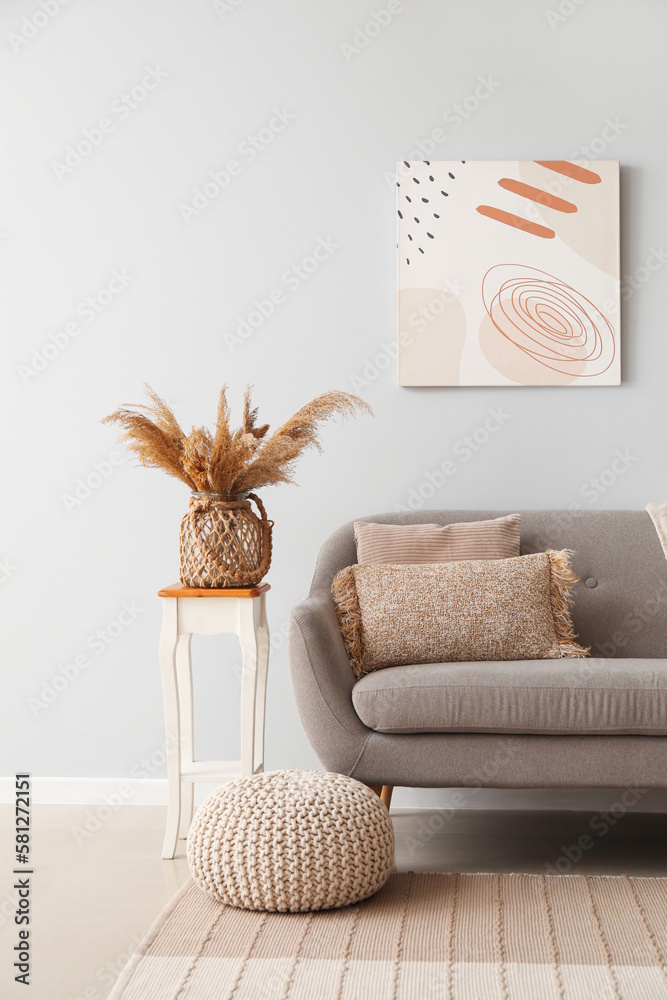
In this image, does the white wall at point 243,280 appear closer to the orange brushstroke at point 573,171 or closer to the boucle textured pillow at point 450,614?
the orange brushstroke at point 573,171

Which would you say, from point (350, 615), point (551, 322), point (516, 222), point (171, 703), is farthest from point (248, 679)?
point (516, 222)

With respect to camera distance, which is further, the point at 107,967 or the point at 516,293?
the point at 516,293

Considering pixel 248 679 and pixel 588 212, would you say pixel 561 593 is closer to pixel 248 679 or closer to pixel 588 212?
pixel 248 679

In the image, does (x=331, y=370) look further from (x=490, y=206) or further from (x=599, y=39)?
(x=599, y=39)

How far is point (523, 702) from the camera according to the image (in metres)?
2.16

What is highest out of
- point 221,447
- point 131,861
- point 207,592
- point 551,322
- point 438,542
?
point 551,322

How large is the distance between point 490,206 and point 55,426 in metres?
1.64

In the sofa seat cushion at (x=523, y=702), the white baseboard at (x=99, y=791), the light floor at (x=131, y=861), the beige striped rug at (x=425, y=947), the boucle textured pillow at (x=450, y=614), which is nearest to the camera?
the beige striped rug at (x=425, y=947)

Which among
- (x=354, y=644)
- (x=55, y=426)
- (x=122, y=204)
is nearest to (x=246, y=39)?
(x=122, y=204)

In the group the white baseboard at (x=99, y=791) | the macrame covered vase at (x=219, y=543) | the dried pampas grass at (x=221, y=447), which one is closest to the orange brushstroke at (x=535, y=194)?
the dried pampas grass at (x=221, y=447)

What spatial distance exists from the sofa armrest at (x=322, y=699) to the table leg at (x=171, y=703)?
0.42 meters

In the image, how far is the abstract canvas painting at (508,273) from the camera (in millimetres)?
2936

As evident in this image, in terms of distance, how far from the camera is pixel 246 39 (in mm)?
3012

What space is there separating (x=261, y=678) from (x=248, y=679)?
0.07 meters
